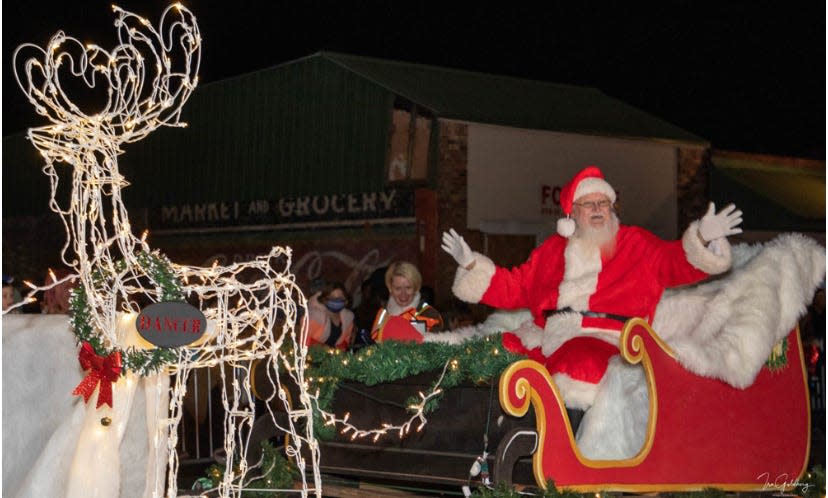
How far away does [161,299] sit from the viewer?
3.96 metres

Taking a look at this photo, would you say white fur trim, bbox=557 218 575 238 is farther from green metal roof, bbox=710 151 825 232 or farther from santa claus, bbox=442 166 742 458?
green metal roof, bbox=710 151 825 232

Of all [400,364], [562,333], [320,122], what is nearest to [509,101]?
[320,122]

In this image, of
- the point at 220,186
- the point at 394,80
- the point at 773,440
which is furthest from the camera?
the point at 220,186

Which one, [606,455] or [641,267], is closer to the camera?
[606,455]

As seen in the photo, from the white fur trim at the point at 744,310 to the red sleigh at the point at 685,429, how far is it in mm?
117

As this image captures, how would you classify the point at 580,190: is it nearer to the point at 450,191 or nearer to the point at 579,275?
the point at 579,275

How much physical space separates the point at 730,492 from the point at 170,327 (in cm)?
324

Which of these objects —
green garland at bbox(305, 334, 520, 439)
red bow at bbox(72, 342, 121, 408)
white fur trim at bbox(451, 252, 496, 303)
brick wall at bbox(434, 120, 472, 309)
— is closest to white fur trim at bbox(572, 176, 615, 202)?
white fur trim at bbox(451, 252, 496, 303)

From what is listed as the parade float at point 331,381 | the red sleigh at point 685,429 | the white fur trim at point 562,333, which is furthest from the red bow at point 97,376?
the white fur trim at point 562,333

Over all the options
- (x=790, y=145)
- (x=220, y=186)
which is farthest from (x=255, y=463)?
(x=790, y=145)

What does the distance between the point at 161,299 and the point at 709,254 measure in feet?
9.78

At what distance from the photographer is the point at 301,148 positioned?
18484 mm

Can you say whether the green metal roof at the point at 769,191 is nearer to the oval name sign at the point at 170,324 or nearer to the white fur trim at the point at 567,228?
the white fur trim at the point at 567,228

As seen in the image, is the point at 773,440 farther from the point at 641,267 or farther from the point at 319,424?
the point at 319,424
